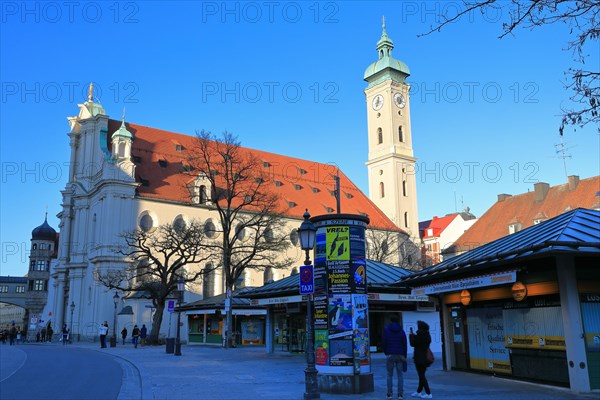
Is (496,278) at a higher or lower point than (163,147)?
lower

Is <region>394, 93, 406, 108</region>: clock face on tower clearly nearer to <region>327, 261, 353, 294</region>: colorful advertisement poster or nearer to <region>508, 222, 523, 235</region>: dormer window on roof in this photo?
<region>508, 222, 523, 235</region>: dormer window on roof

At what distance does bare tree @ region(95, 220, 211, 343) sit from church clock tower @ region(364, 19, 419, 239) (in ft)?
93.7

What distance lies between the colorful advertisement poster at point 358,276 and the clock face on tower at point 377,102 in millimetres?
64593

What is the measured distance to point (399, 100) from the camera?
76.8 meters

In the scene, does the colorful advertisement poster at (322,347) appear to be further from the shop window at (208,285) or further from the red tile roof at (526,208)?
the red tile roof at (526,208)

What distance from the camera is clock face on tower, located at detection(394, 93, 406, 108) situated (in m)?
76.4

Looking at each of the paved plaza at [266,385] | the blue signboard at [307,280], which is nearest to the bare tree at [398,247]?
the paved plaza at [266,385]

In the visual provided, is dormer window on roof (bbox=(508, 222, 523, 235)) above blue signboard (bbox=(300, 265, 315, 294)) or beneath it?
above

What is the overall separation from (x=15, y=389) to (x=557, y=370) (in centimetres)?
1413

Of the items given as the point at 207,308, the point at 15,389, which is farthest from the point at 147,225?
the point at 15,389

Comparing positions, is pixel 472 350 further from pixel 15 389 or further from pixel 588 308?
pixel 15 389

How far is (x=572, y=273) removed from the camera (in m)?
12.9

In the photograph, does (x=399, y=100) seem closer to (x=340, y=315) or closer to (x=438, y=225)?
(x=438, y=225)

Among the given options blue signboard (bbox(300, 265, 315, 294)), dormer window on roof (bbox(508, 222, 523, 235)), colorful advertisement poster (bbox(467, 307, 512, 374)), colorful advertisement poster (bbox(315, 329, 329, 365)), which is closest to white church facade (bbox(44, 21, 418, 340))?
dormer window on roof (bbox(508, 222, 523, 235))
